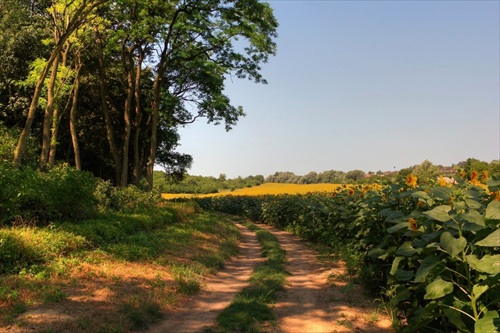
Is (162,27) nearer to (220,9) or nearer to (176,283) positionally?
(220,9)

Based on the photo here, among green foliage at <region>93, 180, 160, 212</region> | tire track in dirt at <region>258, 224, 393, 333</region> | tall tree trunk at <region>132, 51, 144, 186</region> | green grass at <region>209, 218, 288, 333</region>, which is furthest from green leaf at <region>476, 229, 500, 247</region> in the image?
tall tree trunk at <region>132, 51, 144, 186</region>

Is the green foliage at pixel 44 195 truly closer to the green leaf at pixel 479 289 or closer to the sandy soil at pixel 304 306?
the sandy soil at pixel 304 306

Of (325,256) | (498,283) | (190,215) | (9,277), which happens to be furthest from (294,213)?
(498,283)

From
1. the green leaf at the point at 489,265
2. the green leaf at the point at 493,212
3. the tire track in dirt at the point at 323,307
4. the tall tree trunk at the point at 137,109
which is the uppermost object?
the tall tree trunk at the point at 137,109

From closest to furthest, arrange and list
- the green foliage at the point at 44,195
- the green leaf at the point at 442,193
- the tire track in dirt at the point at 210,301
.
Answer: the green leaf at the point at 442,193 → the tire track in dirt at the point at 210,301 → the green foliage at the point at 44,195

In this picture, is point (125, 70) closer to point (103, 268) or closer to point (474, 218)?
point (103, 268)

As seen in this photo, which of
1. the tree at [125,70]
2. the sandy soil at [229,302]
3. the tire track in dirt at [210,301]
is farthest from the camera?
the tree at [125,70]

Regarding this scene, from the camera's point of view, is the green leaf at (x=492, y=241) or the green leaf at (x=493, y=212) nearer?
the green leaf at (x=492, y=241)

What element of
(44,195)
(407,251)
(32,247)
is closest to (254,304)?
(407,251)

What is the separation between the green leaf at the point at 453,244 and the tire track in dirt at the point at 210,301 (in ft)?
10.2

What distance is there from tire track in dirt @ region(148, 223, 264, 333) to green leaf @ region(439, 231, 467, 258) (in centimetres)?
310

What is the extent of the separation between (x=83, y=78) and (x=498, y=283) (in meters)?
21.8

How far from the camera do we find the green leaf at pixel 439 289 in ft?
8.86

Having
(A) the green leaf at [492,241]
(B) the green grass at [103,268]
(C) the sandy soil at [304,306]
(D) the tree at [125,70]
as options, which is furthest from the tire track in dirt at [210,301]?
(D) the tree at [125,70]
